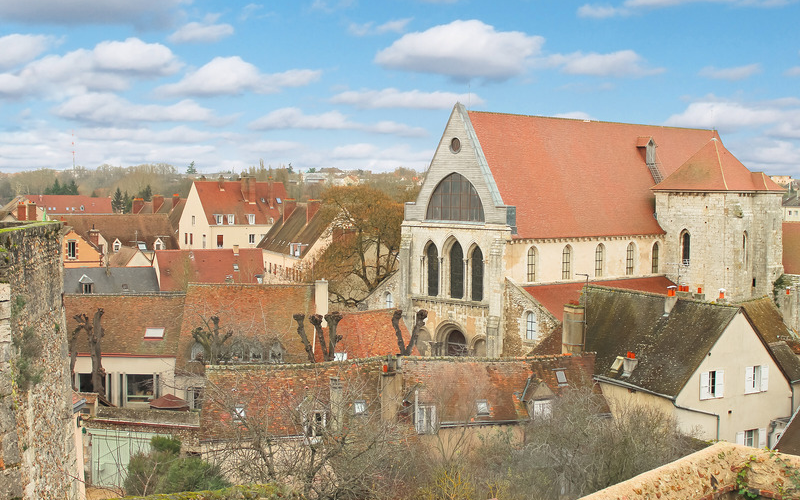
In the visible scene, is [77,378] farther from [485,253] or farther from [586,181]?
[586,181]

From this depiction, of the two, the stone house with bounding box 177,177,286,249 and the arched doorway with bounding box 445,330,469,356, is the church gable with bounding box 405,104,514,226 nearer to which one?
the arched doorway with bounding box 445,330,469,356

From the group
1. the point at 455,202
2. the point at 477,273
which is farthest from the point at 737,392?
the point at 455,202

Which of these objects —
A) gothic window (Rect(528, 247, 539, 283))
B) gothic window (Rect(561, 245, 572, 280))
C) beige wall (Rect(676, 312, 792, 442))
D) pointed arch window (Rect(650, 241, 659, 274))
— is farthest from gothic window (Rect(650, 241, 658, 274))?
beige wall (Rect(676, 312, 792, 442))

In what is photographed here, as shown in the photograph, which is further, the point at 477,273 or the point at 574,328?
the point at 477,273

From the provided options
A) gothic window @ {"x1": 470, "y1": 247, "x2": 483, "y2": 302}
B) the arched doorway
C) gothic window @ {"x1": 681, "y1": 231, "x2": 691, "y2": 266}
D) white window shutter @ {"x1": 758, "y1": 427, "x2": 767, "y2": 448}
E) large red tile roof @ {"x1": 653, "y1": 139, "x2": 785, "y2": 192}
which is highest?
large red tile roof @ {"x1": 653, "y1": 139, "x2": 785, "y2": 192}

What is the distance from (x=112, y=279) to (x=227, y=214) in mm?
31754

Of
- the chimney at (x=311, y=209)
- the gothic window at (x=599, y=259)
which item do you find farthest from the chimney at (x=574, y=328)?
the chimney at (x=311, y=209)

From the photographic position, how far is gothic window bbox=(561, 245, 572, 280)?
130 feet

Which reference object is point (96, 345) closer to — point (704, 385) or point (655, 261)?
point (704, 385)

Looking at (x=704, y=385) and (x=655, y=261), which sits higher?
(x=655, y=261)

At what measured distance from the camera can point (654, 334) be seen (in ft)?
84.3

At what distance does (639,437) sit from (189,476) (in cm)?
932

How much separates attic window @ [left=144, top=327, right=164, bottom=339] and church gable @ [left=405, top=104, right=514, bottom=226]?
43.8 ft

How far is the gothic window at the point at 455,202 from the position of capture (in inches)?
1528
